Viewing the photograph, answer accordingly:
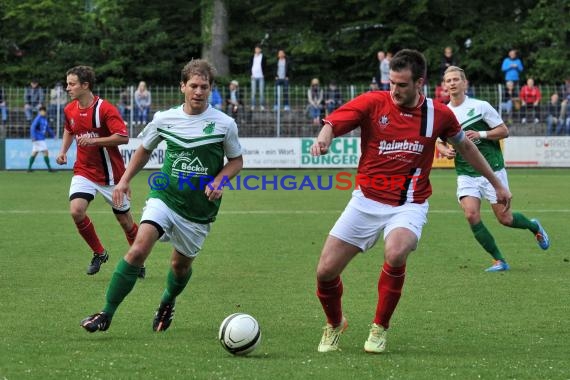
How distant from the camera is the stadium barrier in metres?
29.2

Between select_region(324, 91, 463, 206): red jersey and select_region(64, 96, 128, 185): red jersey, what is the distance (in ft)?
14.4

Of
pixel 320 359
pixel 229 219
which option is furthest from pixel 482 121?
pixel 229 219

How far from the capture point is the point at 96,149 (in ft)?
35.7

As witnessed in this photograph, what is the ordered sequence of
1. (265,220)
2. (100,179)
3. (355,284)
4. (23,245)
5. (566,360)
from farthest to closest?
(265,220)
(23,245)
(100,179)
(355,284)
(566,360)

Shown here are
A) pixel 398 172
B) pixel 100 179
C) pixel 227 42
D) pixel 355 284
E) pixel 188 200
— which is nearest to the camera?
pixel 398 172

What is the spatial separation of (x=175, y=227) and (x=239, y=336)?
3.96 ft

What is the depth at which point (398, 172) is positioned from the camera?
6969 millimetres

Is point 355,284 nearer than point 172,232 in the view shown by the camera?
No

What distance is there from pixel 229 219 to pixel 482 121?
20.5 ft

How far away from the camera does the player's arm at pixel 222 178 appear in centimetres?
729

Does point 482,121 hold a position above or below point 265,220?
above

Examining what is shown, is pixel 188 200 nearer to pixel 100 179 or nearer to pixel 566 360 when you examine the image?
pixel 566 360

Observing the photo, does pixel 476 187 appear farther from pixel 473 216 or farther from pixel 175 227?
pixel 175 227

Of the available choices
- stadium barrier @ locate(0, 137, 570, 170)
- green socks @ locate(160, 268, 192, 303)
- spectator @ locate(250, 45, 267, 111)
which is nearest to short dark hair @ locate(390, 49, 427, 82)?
green socks @ locate(160, 268, 192, 303)
